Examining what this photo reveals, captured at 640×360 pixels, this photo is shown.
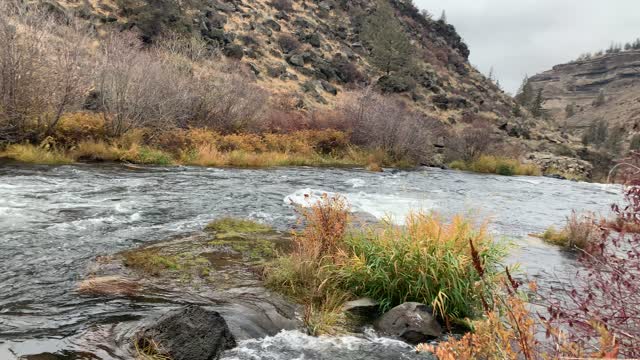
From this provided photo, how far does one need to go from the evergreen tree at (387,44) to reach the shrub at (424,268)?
169 ft

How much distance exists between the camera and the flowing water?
4.66 meters

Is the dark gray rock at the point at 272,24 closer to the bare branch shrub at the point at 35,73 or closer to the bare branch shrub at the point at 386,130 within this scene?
the bare branch shrub at the point at 386,130

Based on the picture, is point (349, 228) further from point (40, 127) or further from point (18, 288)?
point (40, 127)

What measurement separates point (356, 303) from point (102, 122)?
1505cm

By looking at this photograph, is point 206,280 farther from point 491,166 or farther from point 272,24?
point 272,24

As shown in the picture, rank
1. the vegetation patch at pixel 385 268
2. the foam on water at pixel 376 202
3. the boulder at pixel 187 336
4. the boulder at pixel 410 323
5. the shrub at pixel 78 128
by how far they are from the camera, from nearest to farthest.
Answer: the boulder at pixel 187 336, the boulder at pixel 410 323, the vegetation patch at pixel 385 268, the foam on water at pixel 376 202, the shrub at pixel 78 128

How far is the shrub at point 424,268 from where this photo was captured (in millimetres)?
5633

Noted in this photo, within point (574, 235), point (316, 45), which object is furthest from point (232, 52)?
point (574, 235)

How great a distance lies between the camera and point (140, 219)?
30.1 ft

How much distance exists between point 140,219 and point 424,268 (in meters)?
5.94

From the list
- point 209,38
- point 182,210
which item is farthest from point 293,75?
point 182,210

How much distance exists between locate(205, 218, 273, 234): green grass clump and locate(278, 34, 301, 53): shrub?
4251 centimetres

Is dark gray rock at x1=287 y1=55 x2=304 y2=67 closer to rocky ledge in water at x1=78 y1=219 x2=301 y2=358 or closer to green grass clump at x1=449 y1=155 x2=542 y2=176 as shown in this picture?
green grass clump at x1=449 y1=155 x2=542 y2=176

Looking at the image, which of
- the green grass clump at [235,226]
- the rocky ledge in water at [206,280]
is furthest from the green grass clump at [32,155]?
the rocky ledge in water at [206,280]
